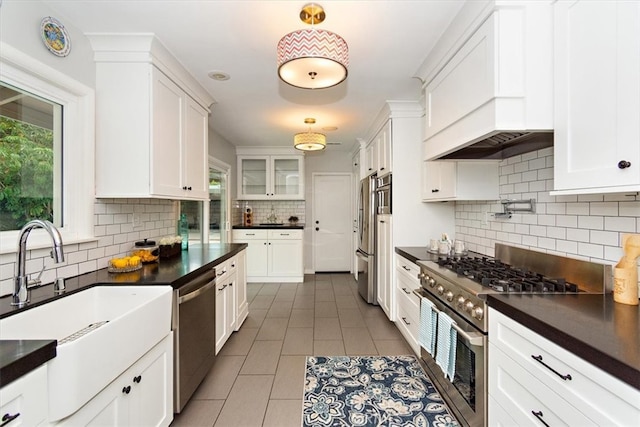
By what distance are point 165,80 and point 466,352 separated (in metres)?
2.75

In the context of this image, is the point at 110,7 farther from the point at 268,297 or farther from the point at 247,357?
the point at 268,297

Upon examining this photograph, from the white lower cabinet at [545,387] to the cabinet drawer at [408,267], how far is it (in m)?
1.11

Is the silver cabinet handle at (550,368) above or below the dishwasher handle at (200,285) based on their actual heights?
below

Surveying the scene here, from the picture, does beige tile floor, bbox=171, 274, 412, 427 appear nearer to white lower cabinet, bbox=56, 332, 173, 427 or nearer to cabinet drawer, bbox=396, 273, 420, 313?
white lower cabinet, bbox=56, 332, 173, 427

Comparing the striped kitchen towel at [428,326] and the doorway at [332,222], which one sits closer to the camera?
the striped kitchen towel at [428,326]

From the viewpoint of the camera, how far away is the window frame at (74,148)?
67.0 inches

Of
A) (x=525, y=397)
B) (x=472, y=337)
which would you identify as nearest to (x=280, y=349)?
(x=472, y=337)

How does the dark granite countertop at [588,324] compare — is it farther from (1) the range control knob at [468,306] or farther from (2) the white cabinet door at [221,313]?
(2) the white cabinet door at [221,313]

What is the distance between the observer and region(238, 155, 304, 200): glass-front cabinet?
575cm

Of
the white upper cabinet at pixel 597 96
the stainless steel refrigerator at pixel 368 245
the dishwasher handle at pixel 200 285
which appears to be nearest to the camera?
the white upper cabinet at pixel 597 96

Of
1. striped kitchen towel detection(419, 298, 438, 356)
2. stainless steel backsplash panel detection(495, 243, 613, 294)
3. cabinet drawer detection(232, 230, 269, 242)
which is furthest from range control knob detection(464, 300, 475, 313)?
cabinet drawer detection(232, 230, 269, 242)

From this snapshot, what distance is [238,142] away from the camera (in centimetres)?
534

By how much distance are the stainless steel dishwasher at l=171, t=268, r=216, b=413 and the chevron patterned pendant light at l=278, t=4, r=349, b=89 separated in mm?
1476

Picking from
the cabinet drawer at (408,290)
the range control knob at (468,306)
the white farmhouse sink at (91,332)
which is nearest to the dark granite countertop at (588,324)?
Result: the range control knob at (468,306)
